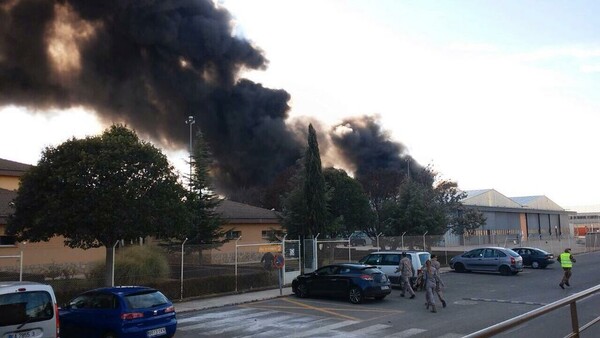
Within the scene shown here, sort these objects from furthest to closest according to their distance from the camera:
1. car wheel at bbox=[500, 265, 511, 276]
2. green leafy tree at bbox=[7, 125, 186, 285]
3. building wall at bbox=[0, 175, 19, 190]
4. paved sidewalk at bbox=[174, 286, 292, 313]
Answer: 1. building wall at bbox=[0, 175, 19, 190]
2. car wheel at bbox=[500, 265, 511, 276]
3. paved sidewalk at bbox=[174, 286, 292, 313]
4. green leafy tree at bbox=[7, 125, 186, 285]

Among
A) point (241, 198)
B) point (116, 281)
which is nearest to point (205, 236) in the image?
point (116, 281)

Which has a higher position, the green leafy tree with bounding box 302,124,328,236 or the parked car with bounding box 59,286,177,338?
the green leafy tree with bounding box 302,124,328,236

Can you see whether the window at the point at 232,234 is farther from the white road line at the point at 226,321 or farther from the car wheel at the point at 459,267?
the white road line at the point at 226,321

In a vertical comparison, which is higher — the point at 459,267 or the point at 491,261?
the point at 491,261

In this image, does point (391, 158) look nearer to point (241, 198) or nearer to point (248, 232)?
point (241, 198)

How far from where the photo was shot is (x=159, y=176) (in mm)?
18109

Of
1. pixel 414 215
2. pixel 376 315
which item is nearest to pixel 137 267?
pixel 376 315

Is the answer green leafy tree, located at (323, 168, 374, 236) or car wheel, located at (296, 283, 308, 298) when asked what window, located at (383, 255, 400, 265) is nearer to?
car wheel, located at (296, 283, 308, 298)

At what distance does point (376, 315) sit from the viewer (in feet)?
50.5

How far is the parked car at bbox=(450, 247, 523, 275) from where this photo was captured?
27031mm

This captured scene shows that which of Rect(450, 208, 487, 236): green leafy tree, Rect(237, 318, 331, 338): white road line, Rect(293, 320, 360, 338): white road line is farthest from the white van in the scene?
Rect(450, 208, 487, 236): green leafy tree

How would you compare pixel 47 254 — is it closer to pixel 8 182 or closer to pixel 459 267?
pixel 8 182

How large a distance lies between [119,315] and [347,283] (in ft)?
30.7

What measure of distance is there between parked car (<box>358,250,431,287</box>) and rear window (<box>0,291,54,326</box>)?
15.0 meters
